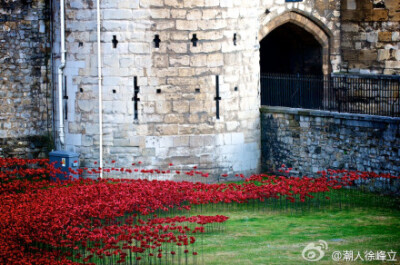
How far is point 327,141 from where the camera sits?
22.5m

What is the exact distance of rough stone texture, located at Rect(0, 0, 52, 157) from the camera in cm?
2406

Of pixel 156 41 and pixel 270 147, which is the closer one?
pixel 156 41

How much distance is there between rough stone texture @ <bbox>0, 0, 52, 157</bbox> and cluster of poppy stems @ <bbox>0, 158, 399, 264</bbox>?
930 mm

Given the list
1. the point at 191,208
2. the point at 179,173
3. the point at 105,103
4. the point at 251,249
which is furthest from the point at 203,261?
the point at 105,103

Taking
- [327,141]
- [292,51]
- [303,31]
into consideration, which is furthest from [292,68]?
[327,141]

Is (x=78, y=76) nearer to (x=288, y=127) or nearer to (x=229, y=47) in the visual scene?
(x=229, y=47)

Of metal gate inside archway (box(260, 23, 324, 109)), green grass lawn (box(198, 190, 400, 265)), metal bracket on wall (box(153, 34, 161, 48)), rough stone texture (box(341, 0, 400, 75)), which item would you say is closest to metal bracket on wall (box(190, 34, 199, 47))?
metal bracket on wall (box(153, 34, 161, 48))

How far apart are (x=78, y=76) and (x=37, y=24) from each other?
7.06 ft

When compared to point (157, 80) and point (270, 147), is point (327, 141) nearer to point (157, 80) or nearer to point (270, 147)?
point (270, 147)

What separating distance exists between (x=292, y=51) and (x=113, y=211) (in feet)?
37.0

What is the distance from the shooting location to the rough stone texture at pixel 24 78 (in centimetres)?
2406

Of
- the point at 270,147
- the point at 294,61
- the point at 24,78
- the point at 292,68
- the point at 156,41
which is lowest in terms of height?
the point at 270,147

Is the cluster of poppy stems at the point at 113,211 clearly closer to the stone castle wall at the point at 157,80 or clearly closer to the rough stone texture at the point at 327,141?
the rough stone texture at the point at 327,141

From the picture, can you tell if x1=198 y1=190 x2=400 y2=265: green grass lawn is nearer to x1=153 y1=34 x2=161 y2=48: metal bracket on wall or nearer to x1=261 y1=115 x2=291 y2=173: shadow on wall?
x1=261 y1=115 x2=291 y2=173: shadow on wall
